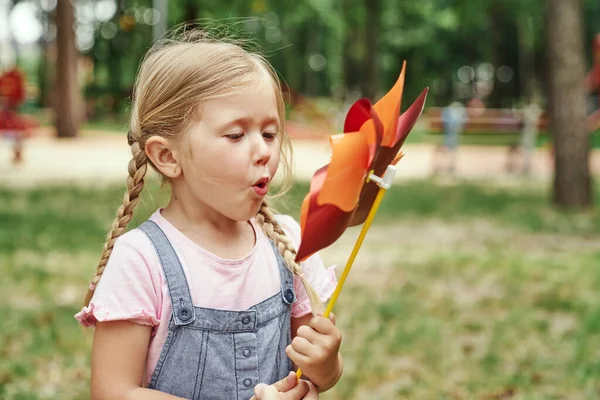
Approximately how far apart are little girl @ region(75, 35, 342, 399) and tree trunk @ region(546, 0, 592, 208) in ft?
24.9

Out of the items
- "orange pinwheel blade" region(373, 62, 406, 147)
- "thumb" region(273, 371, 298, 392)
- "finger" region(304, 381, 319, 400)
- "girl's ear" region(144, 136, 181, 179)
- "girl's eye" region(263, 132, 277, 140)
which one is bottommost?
"finger" region(304, 381, 319, 400)

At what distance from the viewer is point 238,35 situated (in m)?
2.13

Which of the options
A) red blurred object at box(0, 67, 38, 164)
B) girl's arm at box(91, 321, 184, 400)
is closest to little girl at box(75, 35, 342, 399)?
girl's arm at box(91, 321, 184, 400)

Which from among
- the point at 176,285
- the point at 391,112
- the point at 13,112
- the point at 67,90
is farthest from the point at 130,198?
the point at 67,90

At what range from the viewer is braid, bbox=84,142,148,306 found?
67.6 inches

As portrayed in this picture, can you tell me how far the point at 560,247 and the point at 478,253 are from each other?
770mm

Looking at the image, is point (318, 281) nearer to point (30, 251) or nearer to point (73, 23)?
point (30, 251)

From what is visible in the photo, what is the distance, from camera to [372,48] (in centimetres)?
2338

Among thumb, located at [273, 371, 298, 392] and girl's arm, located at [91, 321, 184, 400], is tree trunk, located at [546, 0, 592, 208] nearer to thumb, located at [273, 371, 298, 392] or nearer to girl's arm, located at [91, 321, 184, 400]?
thumb, located at [273, 371, 298, 392]

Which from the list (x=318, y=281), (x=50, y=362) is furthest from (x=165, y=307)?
(x=50, y=362)

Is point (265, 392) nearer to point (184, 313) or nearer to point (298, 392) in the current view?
point (298, 392)

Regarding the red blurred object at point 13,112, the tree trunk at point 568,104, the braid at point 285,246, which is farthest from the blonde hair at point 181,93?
the red blurred object at point 13,112

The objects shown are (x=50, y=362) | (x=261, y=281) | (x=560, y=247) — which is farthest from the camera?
(x=560, y=247)

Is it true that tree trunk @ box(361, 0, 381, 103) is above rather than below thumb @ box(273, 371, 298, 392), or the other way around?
above
